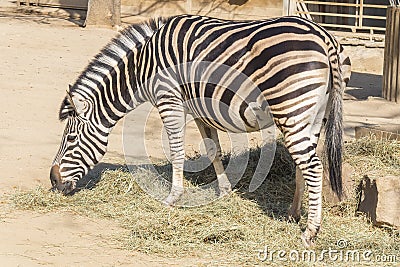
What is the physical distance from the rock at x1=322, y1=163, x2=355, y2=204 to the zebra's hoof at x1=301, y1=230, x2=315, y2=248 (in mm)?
766

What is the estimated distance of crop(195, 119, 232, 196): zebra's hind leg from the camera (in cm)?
678

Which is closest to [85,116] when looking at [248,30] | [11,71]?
[248,30]

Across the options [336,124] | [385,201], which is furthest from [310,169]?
[385,201]

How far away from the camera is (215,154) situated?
6805 millimetres

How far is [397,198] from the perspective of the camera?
5801mm

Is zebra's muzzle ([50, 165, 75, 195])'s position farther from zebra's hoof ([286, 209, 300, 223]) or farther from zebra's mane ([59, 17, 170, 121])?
zebra's hoof ([286, 209, 300, 223])

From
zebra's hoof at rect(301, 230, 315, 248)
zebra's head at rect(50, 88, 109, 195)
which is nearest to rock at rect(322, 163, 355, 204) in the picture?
zebra's hoof at rect(301, 230, 315, 248)

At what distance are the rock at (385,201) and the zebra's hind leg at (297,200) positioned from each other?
57 cm

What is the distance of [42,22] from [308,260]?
13.0 meters

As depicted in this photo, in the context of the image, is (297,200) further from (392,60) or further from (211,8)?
(211,8)

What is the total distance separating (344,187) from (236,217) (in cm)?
96

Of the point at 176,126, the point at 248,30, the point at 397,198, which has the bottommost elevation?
the point at 397,198

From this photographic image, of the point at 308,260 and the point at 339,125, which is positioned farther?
the point at 339,125

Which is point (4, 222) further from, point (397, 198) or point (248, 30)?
point (397, 198)
